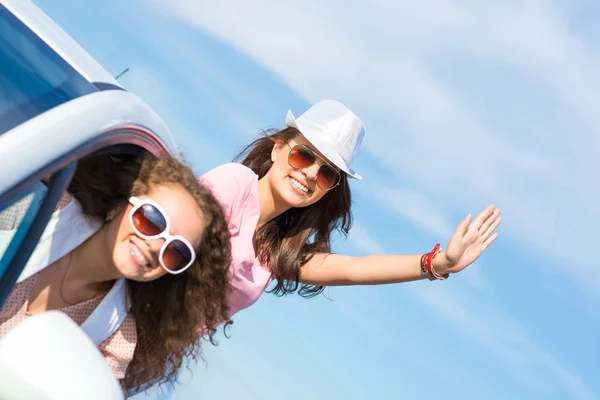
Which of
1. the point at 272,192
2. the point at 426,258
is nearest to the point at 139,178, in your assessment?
the point at 272,192

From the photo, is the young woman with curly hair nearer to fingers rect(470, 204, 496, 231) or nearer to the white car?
the white car

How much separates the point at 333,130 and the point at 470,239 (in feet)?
2.78

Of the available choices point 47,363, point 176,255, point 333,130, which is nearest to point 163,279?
point 176,255

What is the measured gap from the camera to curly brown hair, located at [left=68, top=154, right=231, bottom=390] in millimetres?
2336

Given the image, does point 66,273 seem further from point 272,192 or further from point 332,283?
point 332,283

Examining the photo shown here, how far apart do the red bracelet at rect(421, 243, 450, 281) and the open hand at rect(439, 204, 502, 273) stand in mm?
48

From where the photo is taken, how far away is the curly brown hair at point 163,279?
7.66 feet

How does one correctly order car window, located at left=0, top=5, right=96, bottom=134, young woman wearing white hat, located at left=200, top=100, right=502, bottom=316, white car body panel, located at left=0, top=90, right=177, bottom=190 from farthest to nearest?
young woman wearing white hat, located at left=200, top=100, right=502, bottom=316 < car window, located at left=0, top=5, right=96, bottom=134 < white car body panel, located at left=0, top=90, right=177, bottom=190

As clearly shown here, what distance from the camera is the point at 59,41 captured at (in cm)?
232

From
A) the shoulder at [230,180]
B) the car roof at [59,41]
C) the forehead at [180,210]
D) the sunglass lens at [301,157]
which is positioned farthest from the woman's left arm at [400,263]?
the car roof at [59,41]

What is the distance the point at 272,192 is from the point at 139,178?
4.84 ft

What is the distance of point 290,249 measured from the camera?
393 cm

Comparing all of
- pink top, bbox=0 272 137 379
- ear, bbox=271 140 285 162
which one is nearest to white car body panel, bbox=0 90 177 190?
pink top, bbox=0 272 137 379

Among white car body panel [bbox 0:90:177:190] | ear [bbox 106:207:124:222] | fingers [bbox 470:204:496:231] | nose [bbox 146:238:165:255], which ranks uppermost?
white car body panel [bbox 0:90:177:190]
